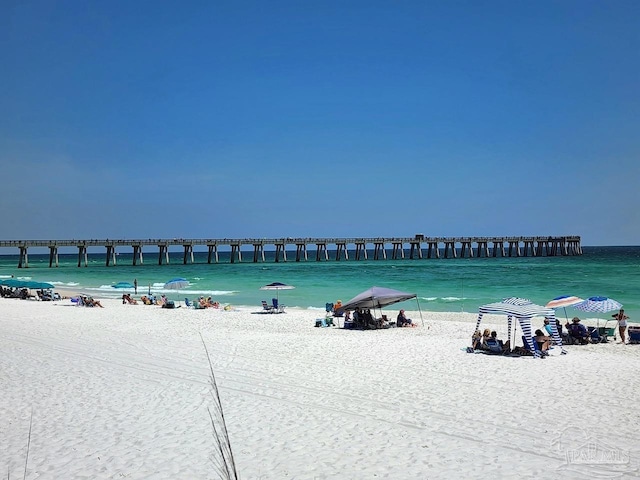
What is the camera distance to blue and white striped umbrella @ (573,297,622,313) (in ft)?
45.0

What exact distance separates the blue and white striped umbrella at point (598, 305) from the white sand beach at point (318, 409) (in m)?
1.06

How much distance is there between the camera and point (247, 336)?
14.4 metres

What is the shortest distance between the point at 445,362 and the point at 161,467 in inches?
255

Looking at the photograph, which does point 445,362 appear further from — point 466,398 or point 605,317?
point 605,317

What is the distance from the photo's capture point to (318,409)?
7.65 meters

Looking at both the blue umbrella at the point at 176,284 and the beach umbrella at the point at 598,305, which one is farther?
the blue umbrella at the point at 176,284

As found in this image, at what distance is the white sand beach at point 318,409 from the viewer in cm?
574

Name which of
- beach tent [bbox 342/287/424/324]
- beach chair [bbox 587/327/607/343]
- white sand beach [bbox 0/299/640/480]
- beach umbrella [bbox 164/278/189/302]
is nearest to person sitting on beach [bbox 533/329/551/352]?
white sand beach [bbox 0/299/640/480]

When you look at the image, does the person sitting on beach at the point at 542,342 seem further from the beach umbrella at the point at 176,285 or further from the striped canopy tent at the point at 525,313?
the beach umbrella at the point at 176,285

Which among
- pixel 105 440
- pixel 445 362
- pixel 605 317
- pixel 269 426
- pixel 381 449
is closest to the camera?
pixel 381 449

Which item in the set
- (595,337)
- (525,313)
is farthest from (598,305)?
(525,313)

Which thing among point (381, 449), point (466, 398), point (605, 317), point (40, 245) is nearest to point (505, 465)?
point (381, 449)

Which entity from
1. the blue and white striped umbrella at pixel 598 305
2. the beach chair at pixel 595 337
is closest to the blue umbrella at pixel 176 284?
the blue and white striped umbrella at pixel 598 305

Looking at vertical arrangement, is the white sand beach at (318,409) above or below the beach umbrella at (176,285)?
Answer: below
